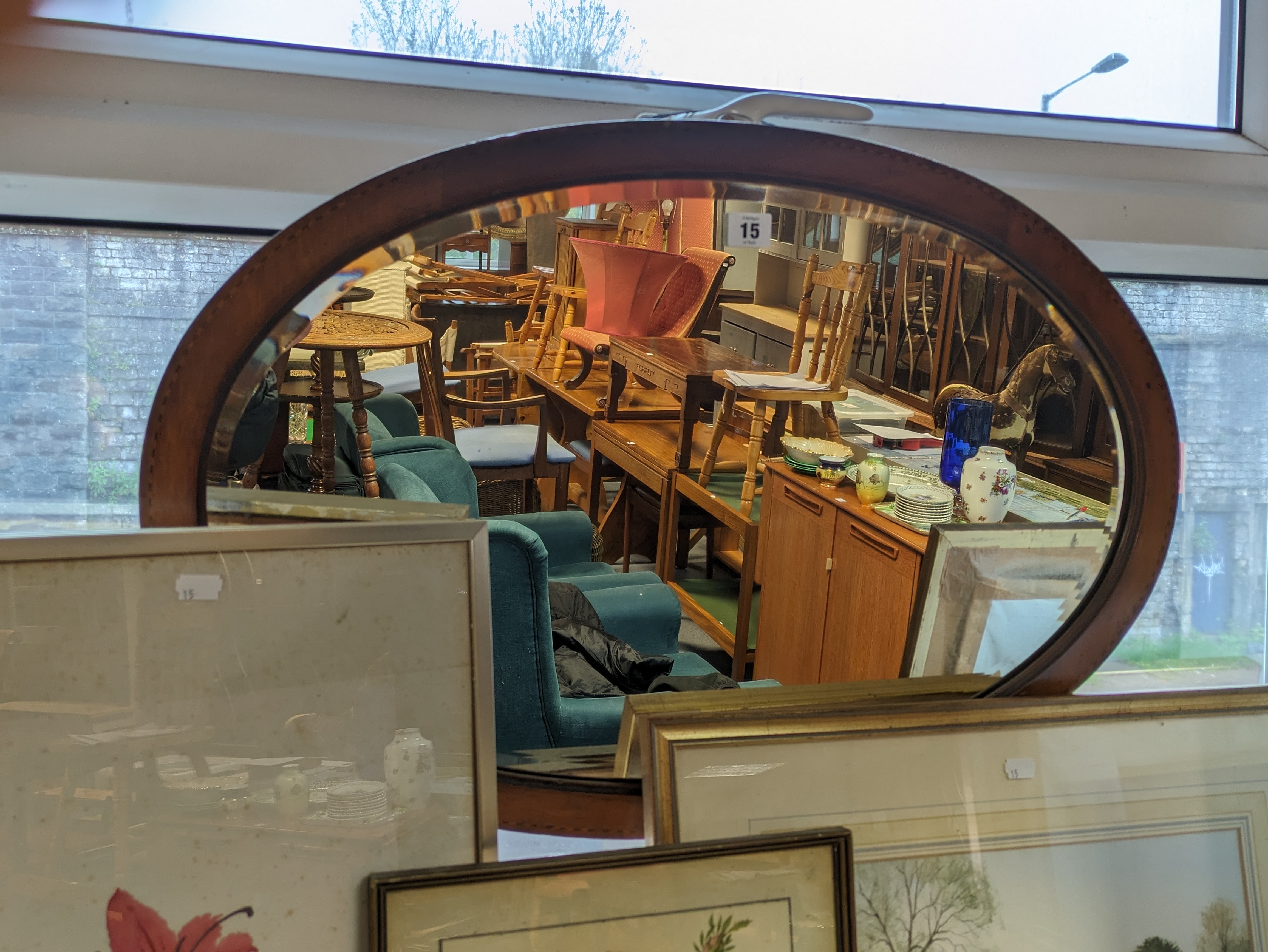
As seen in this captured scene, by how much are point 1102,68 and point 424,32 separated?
0.60m

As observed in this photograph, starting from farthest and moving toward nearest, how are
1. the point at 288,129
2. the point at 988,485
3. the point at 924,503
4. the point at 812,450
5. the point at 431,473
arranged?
the point at 812,450
the point at 924,503
the point at 988,485
the point at 431,473
the point at 288,129

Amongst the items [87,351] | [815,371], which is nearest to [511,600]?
[87,351]

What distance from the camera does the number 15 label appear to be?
59 centimetres

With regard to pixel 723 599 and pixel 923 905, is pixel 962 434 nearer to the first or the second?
pixel 723 599

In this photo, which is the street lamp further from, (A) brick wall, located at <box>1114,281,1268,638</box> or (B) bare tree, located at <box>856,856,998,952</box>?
(B) bare tree, located at <box>856,856,998,952</box>

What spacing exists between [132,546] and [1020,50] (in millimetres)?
814

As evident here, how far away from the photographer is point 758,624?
1940 mm

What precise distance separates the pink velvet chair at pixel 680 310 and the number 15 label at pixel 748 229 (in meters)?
0.78

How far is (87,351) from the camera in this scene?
70 cm

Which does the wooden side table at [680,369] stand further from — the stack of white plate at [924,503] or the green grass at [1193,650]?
the green grass at [1193,650]

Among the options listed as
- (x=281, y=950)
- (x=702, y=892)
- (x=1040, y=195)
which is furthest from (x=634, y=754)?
(x=1040, y=195)

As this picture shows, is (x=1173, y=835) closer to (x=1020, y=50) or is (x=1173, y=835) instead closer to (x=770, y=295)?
(x=1020, y=50)

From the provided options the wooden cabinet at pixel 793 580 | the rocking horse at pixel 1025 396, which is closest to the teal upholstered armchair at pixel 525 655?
the rocking horse at pixel 1025 396

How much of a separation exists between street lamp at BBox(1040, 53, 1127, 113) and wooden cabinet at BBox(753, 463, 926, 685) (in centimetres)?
72
